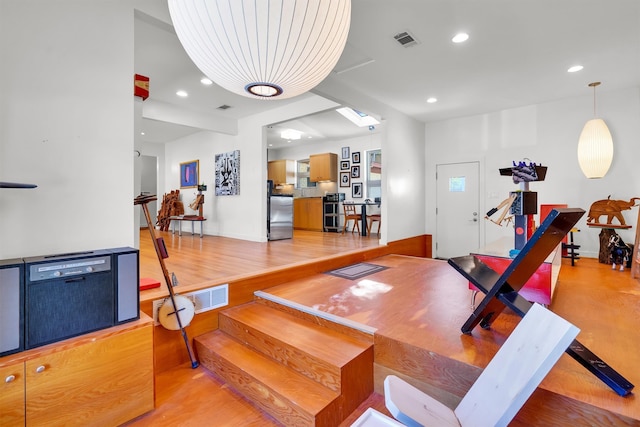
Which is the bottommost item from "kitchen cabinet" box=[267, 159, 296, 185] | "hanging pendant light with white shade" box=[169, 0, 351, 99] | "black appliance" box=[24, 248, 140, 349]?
→ "black appliance" box=[24, 248, 140, 349]

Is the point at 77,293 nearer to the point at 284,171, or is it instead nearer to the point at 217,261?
the point at 217,261

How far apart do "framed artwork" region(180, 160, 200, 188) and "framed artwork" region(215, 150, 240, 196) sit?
1.03 meters

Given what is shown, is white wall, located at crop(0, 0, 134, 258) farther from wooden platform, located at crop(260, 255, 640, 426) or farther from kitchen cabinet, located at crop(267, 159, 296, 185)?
kitchen cabinet, located at crop(267, 159, 296, 185)

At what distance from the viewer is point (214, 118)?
5949mm

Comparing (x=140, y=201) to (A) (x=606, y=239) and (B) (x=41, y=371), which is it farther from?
(A) (x=606, y=239)

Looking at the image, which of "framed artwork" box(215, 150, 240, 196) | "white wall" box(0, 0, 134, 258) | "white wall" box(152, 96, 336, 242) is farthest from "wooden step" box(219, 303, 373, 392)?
"framed artwork" box(215, 150, 240, 196)

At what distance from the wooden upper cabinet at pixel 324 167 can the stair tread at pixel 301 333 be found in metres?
5.96

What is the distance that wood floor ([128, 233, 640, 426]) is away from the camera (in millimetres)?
1394

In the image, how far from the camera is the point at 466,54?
3373 mm

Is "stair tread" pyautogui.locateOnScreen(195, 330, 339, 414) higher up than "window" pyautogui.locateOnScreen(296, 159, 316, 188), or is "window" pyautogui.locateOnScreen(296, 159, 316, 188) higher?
"window" pyautogui.locateOnScreen(296, 159, 316, 188)

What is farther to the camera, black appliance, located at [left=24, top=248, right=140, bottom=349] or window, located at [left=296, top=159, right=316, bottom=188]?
window, located at [left=296, top=159, right=316, bottom=188]

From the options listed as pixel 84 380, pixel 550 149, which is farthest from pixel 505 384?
pixel 550 149

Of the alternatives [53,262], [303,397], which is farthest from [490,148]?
[53,262]

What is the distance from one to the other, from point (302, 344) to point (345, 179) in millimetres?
6698
